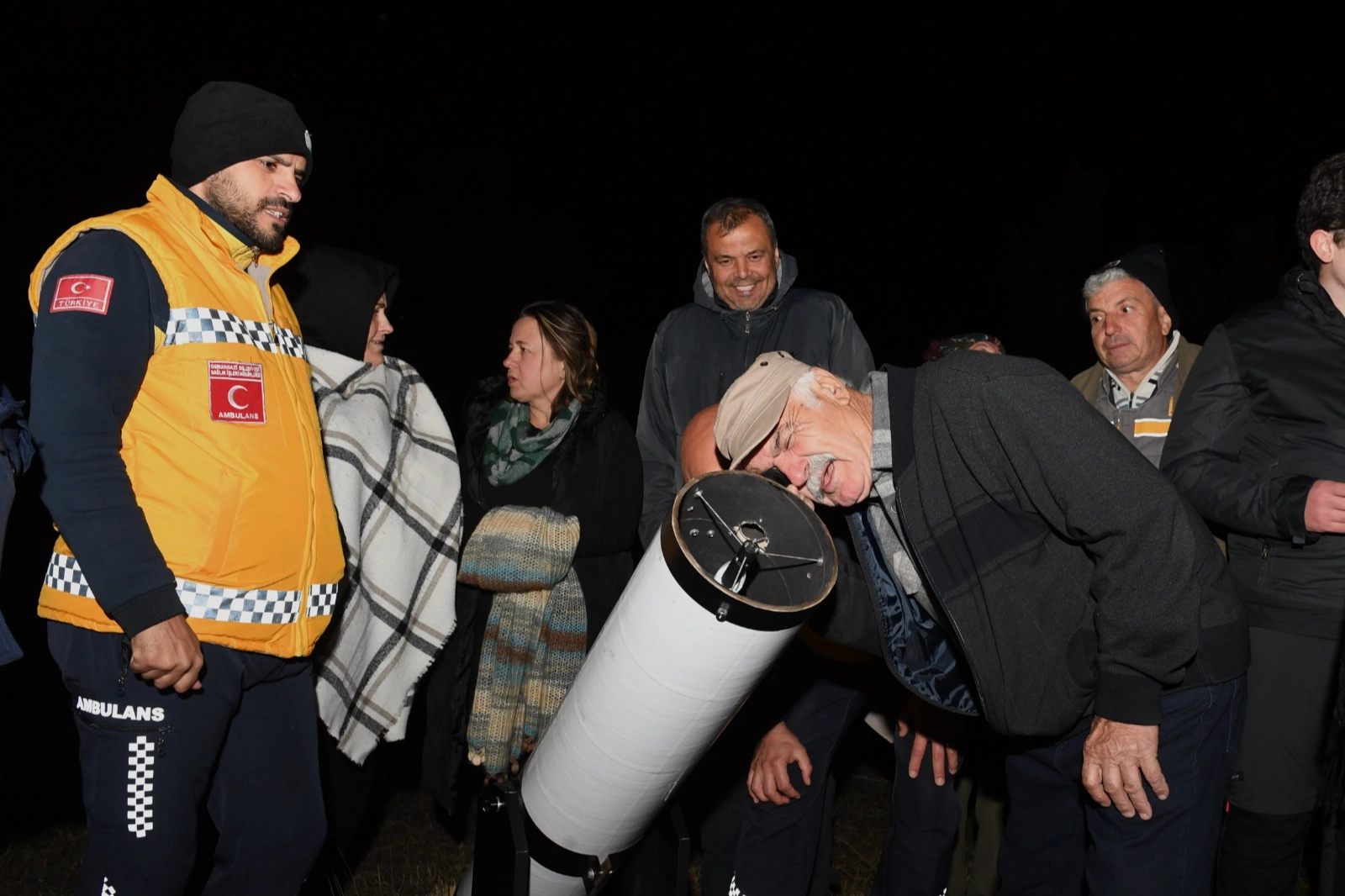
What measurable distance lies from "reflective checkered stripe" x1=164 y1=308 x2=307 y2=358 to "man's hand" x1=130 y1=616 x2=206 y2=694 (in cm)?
59

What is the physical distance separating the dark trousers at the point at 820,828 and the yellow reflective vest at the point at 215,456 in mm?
1414

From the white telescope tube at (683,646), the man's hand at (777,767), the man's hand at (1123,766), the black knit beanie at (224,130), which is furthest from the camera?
the man's hand at (777,767)

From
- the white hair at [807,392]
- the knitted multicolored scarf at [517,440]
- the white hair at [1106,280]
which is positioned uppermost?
the white hair at [1106,280]

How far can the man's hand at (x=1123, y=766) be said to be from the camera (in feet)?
6.32

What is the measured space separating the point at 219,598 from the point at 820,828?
1.89 meters

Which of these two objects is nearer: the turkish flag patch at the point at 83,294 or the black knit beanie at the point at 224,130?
the turkish flag patch at the point at 83,294

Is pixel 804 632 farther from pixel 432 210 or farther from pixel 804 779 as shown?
pixel 432 210

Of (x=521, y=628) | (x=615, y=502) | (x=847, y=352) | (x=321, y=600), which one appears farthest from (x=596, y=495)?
(x=321, y=600)

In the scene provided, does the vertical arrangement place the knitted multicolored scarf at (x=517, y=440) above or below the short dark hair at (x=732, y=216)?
below

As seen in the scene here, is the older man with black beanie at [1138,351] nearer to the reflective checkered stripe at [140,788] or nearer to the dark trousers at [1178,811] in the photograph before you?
the dark trousers at [1178,811]

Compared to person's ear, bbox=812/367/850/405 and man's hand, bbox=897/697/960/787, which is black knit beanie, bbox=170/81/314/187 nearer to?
person's ear, bbox=812/367/850/405

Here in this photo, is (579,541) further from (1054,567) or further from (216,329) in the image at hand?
(1054,567)

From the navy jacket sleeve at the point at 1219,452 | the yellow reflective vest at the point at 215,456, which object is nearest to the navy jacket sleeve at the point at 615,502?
the yellow reflective vest at the point at 215,456

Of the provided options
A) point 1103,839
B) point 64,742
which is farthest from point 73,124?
point 1103,839
